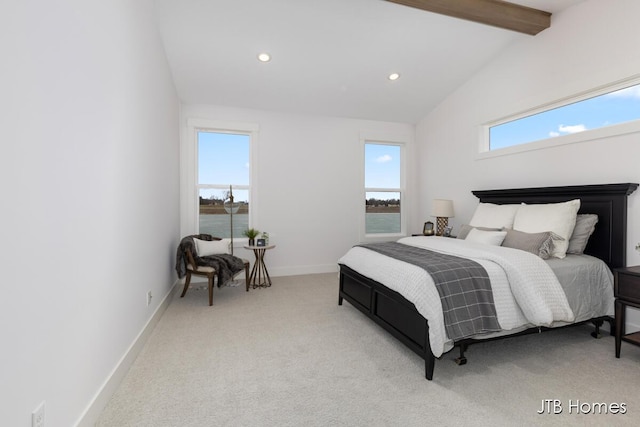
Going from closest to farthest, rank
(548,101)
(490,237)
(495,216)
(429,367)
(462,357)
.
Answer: (429,367) → (462,357) → (490,237) → (548,101) → (495,216)

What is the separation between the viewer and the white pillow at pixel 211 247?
13.4 feet

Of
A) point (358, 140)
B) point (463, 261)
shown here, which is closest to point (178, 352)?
point (463, 261)

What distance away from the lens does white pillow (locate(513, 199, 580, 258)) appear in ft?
9.45

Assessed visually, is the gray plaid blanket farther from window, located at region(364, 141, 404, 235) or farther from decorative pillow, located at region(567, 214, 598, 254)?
window, located at region(364, 141, 404, 235)

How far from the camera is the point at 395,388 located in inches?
80.1

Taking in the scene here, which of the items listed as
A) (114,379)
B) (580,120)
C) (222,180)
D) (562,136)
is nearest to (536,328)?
(562,136)

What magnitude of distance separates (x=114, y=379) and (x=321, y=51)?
152 inches

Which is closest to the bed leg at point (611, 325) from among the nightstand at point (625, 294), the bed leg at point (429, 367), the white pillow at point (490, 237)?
the nightstand at point (625, 294)

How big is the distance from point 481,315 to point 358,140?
154 inches

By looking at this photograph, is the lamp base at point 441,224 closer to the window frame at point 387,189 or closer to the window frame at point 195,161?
the window frame at point 387,189

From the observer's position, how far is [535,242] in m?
2.88

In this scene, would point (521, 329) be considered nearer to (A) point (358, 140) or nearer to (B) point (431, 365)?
(B) point (431, 365)

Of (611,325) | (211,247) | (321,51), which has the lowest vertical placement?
(611,325)

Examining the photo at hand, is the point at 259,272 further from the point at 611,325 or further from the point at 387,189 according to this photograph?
the point at 611,325
